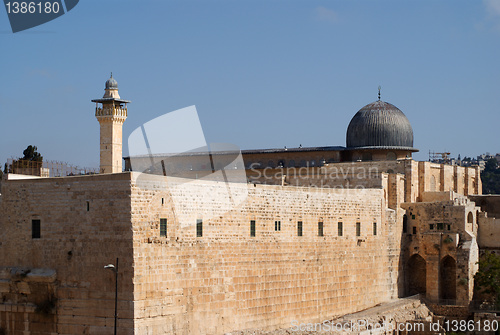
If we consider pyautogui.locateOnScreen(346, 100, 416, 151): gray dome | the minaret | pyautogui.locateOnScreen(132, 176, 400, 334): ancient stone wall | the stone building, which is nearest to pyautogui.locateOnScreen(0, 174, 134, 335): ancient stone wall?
the stone building

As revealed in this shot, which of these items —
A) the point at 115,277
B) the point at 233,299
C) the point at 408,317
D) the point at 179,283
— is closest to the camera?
the point at 115,277

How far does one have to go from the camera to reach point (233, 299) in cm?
2277

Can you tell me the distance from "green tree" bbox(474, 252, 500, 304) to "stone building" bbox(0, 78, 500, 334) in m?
0.36

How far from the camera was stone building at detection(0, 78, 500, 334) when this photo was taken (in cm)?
1956

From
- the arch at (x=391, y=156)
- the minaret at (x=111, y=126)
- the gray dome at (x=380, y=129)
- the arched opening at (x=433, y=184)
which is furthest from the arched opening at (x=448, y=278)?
the minaret at (x=111, y=126)

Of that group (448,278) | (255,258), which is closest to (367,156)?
(448,278)

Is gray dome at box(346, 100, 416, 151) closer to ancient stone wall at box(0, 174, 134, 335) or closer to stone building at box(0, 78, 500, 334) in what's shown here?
stone building at box(0, 78, 500, 334)

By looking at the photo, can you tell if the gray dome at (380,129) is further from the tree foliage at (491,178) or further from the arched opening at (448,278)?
the tree foliage at (491,178)

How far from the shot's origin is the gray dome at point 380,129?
120ft

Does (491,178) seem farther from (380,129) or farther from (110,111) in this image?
(110,111)

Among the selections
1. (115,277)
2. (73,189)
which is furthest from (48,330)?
(73,189)

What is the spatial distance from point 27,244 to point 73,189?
1.97 meters

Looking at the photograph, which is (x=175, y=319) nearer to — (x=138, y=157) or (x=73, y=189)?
(x=73, y=189)

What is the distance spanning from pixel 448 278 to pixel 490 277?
6.38 feet
